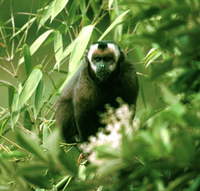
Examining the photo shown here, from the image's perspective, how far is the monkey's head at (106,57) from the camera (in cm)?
208

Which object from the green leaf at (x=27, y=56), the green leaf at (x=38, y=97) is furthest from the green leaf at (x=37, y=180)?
Answer: the green leaf at (x=27, y=56)

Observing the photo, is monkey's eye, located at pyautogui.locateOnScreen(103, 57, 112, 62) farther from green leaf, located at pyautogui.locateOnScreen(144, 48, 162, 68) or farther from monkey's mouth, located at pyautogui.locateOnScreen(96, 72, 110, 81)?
green leaf, located at pyautogui.locateOnScreen(144, 48, 162, 68)

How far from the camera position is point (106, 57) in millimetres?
2098

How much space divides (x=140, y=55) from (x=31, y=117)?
3.25ft

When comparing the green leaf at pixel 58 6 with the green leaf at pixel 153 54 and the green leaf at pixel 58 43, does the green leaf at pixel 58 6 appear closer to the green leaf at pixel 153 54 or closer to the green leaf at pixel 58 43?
the green leaf at pixel 58 43

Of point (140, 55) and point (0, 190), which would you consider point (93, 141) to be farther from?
point (140, 55)

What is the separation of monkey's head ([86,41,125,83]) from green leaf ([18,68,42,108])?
0.42 metres

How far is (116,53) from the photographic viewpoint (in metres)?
2.11

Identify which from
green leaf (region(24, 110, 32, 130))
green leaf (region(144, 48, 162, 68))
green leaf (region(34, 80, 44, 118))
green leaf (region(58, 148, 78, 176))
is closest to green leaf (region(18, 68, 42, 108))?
green leaf (region(34, 80, 44, 118))

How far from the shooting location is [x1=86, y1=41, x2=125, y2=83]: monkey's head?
2075mm

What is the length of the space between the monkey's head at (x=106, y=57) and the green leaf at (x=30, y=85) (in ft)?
1.38

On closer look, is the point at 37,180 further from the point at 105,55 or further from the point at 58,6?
the point at 105,55

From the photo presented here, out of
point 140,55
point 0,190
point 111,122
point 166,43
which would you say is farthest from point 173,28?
point 140,55

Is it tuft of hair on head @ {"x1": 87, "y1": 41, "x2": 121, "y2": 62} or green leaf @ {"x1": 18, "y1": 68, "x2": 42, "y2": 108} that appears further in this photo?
tuft of hair on head @ {"x1": 87, "y1": 41, "x2": 121, "y2": 62}
